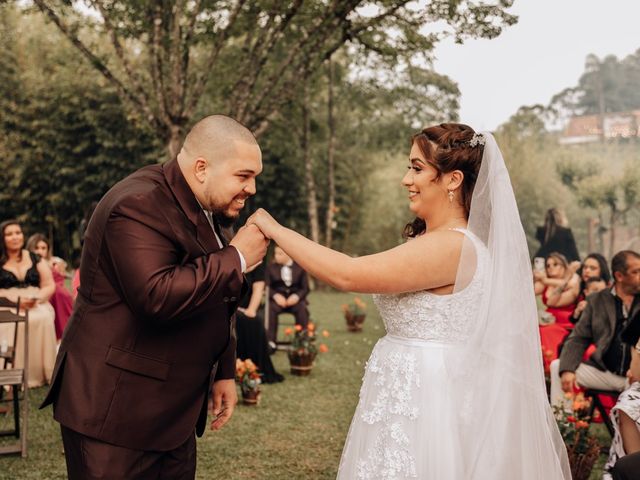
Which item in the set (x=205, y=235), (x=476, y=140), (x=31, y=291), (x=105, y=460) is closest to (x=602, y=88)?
(x=31, y=291)

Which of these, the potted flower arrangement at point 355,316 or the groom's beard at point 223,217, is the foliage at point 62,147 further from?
the groom's beard at point 223,217

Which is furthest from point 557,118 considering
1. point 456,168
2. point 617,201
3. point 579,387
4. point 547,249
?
point 456,168

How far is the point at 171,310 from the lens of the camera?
2.37 m

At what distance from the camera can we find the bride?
293 cm

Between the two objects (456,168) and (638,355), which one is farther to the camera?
(638,355)

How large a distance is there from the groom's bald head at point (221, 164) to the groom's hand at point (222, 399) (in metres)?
0.96

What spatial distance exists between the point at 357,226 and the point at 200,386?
27.3 metres

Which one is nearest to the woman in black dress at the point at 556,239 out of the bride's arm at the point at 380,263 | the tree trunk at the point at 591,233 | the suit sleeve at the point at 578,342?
the tree trunk at the point at 591,233

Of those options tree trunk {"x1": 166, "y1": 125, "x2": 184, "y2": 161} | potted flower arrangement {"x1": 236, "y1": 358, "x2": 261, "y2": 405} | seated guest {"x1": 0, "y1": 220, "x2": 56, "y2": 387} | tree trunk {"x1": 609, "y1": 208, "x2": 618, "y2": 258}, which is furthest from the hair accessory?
tree trunk {"x1": 609, "y1": 208, "x2": 618, "y2": 258}

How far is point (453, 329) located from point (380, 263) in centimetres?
51

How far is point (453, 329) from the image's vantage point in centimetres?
308

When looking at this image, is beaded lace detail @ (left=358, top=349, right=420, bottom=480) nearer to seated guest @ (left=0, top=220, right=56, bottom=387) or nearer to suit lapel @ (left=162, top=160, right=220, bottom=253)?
suit lapel @ (left=162, top=160, right=220, bottom=253)

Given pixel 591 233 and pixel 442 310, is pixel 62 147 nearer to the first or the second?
pixel 591 233

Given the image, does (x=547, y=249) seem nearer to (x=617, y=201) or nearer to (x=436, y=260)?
(x=617, y=201)
